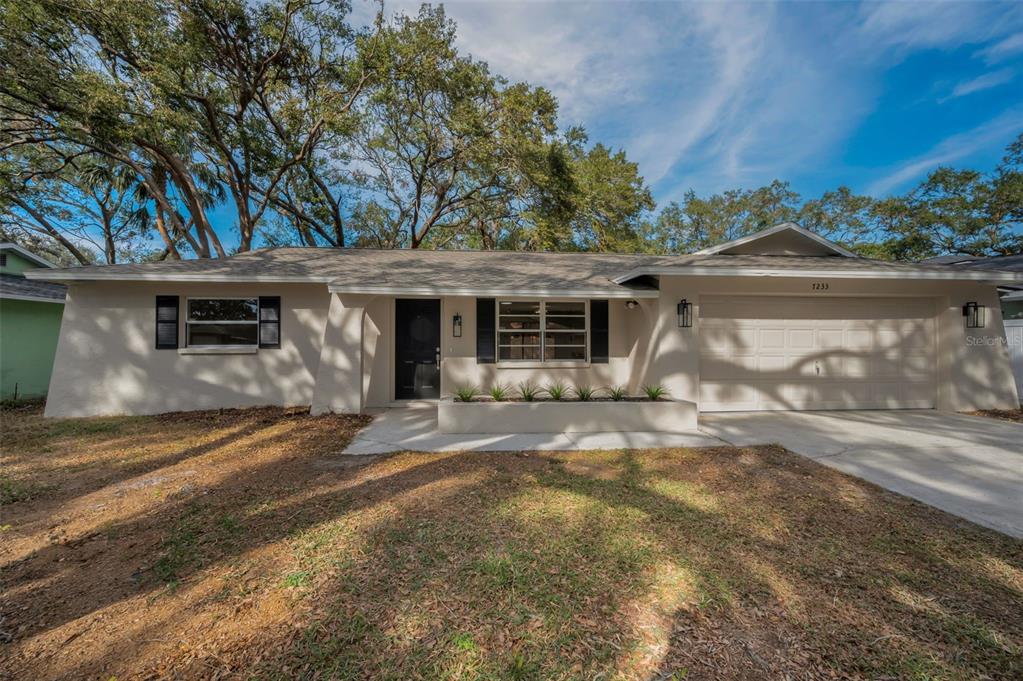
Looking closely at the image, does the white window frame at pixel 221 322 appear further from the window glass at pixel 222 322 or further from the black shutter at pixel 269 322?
the black shutter at pixel 269 322

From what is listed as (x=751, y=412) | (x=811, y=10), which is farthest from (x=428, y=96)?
(x=751, y=412)

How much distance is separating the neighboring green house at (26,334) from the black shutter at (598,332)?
12.3 m

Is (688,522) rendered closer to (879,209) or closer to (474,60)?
(474,60)

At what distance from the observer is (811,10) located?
8.53 metres

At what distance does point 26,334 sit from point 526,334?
11378mm

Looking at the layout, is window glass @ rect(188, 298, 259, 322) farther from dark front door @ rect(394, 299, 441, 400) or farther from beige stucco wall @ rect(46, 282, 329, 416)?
dark front door @ rect(394, 299, 441, 400)

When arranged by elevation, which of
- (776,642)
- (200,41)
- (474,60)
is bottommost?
(776,642)

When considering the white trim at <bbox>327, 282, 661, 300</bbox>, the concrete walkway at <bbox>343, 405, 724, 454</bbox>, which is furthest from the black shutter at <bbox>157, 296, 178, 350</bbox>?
the concrete walkway at <bbox>343, 405, 724, 454</bbox>

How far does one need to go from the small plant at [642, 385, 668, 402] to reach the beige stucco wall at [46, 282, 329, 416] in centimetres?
636

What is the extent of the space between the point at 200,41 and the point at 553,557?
16431 millimetres

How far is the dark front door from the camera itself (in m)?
8.18

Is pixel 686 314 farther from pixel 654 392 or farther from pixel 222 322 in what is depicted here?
pixel 222 322

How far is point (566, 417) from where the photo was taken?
6258mm

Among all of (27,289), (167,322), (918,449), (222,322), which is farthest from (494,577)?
(27,289)
